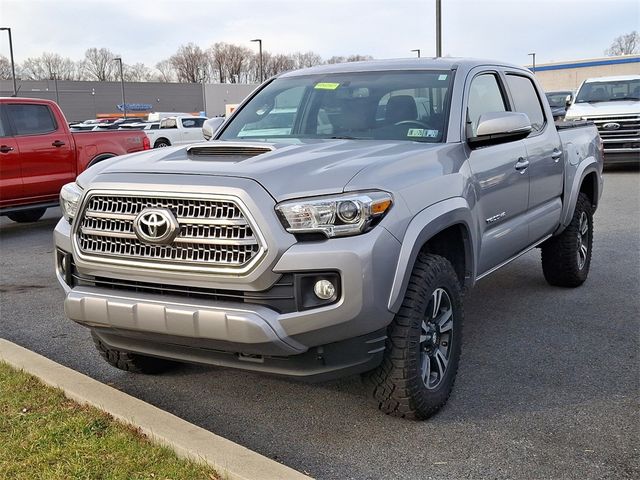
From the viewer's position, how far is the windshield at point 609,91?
16141mm

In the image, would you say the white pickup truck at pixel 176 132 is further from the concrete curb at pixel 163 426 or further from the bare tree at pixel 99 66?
the bare tree at pixel 99 66

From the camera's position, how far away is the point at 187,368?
456 cm

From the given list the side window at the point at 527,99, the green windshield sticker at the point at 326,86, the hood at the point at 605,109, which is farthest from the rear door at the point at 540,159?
the hood at the point at 605,109

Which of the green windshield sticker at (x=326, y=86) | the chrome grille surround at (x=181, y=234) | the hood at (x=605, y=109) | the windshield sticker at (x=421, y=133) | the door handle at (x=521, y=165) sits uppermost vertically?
the green windshield sticker at (x=326, y=86)

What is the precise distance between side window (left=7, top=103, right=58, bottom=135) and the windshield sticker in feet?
24.0

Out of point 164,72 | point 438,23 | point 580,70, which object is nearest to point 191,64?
point 164,72

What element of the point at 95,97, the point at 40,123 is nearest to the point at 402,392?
the point at 40,123

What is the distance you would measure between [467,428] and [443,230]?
3.37ft

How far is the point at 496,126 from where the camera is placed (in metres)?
4.17

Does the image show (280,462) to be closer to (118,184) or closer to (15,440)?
(15,440)

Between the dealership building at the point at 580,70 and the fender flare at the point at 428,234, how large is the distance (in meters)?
68.7

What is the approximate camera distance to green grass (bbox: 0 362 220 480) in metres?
3.06

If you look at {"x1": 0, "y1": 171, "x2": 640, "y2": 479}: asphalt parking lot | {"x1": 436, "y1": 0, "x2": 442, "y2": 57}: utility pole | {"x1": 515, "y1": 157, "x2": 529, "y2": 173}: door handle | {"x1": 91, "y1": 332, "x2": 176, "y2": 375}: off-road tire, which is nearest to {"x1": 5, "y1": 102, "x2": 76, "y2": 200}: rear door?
{"x1": 0, "y1": 171, "x2": 640, "y2": 479}: asphalt parking lot

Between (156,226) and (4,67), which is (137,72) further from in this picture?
(156,226)
